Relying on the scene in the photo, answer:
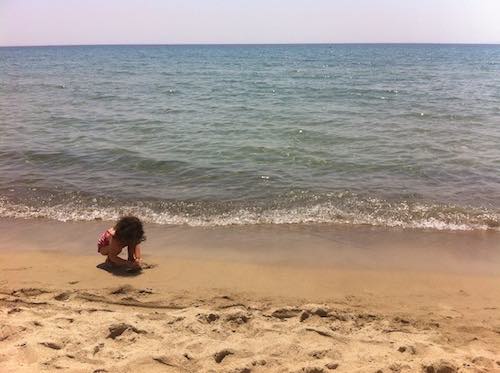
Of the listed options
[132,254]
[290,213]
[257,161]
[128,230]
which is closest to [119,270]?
[132,254]

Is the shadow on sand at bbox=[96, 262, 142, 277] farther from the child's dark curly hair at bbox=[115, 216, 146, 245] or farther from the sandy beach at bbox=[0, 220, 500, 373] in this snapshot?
the child's dark curly hair at bbox=[115, 216, 146, 245]

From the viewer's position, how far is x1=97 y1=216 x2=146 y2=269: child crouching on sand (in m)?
5.43

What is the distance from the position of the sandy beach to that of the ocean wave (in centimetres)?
82

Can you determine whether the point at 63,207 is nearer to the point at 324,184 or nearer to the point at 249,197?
the point at 249,197

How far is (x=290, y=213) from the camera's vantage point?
7539 millimetres

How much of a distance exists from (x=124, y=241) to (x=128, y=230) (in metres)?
0.17

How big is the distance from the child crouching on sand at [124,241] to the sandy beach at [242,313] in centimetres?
25

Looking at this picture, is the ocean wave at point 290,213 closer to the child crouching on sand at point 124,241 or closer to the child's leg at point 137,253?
the child's leg at point 137,253

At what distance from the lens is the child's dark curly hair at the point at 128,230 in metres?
5.42

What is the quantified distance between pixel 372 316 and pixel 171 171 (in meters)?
6.15

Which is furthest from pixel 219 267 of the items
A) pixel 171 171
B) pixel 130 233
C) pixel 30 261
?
pixel 171 171

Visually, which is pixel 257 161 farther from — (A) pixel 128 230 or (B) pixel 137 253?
(A) pixel 128 230

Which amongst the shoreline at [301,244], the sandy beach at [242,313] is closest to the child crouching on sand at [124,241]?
the sandy beach at [242,313]

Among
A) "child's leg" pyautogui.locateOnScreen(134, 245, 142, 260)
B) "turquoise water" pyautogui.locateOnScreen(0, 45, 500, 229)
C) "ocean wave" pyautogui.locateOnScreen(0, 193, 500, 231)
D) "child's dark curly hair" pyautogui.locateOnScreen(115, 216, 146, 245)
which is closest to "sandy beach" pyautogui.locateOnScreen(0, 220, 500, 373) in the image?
"child's leg" pyautogui.locateOnScreen(134, 245, 142, 260)
